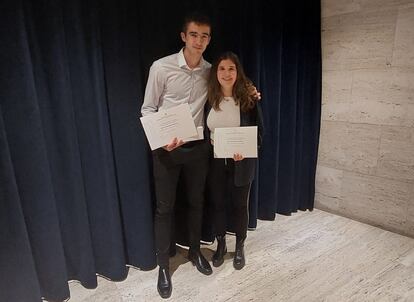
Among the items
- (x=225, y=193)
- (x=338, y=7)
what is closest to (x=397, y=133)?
(x=338, y=7)

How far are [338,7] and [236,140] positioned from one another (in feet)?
5.17

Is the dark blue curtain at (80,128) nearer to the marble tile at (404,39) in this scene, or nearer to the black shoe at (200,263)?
the black shoe at (200,263)

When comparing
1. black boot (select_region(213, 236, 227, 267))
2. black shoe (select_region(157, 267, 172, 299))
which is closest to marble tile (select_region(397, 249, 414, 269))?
black boot (select_region(213, 236, 227, 267))

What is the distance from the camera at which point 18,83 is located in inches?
51.5

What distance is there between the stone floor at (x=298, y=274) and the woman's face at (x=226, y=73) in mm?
1192

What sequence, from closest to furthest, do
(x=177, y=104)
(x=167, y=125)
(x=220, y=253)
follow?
(x=167, y=125), (x=177, y=104), (x=220, y=253)

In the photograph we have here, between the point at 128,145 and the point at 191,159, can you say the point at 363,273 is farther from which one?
the point at 128,145

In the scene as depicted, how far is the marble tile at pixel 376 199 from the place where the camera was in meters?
2.23

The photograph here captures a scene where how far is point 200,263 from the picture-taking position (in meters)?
1.86

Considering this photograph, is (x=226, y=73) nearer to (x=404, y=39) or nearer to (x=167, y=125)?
(x=167, y=125)

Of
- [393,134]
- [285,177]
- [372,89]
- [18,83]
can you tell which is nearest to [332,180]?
[285,177]

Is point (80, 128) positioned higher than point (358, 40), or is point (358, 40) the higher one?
point (358, 40)

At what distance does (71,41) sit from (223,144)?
37.4 inches

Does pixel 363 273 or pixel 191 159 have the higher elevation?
pixel 191 159
